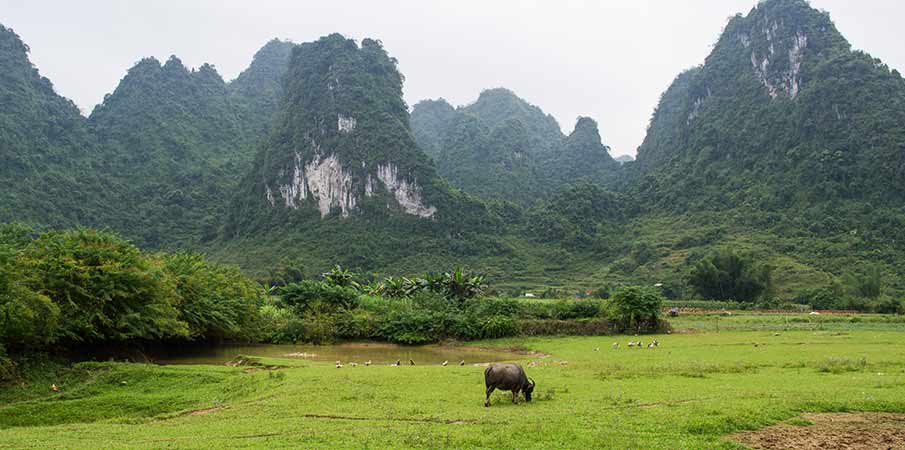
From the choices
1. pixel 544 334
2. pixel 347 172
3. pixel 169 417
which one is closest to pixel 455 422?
pixel 169 417

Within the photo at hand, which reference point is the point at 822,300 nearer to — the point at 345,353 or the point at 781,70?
the point at 345,353

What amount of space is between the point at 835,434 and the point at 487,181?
149722mm

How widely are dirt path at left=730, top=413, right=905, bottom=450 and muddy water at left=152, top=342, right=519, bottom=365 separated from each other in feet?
68.3

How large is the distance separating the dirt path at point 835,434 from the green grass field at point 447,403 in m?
0.39

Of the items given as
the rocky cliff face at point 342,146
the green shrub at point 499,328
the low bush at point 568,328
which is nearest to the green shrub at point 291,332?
the green shrub at point 499,328

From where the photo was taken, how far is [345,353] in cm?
3519

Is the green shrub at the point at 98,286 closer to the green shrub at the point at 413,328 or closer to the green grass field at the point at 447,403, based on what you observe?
the green grass field at the point at 447,403

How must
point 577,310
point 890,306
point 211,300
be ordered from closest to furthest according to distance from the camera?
point 211,300 < point 577,310 < point 890,306

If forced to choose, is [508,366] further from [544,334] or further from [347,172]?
[347,172]

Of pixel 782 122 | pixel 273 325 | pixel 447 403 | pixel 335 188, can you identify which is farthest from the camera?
pixel 335 188

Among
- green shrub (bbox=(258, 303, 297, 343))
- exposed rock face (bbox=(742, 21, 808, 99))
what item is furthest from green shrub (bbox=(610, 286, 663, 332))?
exposed rock face (bbox=(742, 21, 808, 99))

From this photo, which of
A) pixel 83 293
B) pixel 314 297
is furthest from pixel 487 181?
pixel 83 293

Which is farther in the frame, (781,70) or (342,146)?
(781,70)

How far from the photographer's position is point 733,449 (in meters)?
9.16
